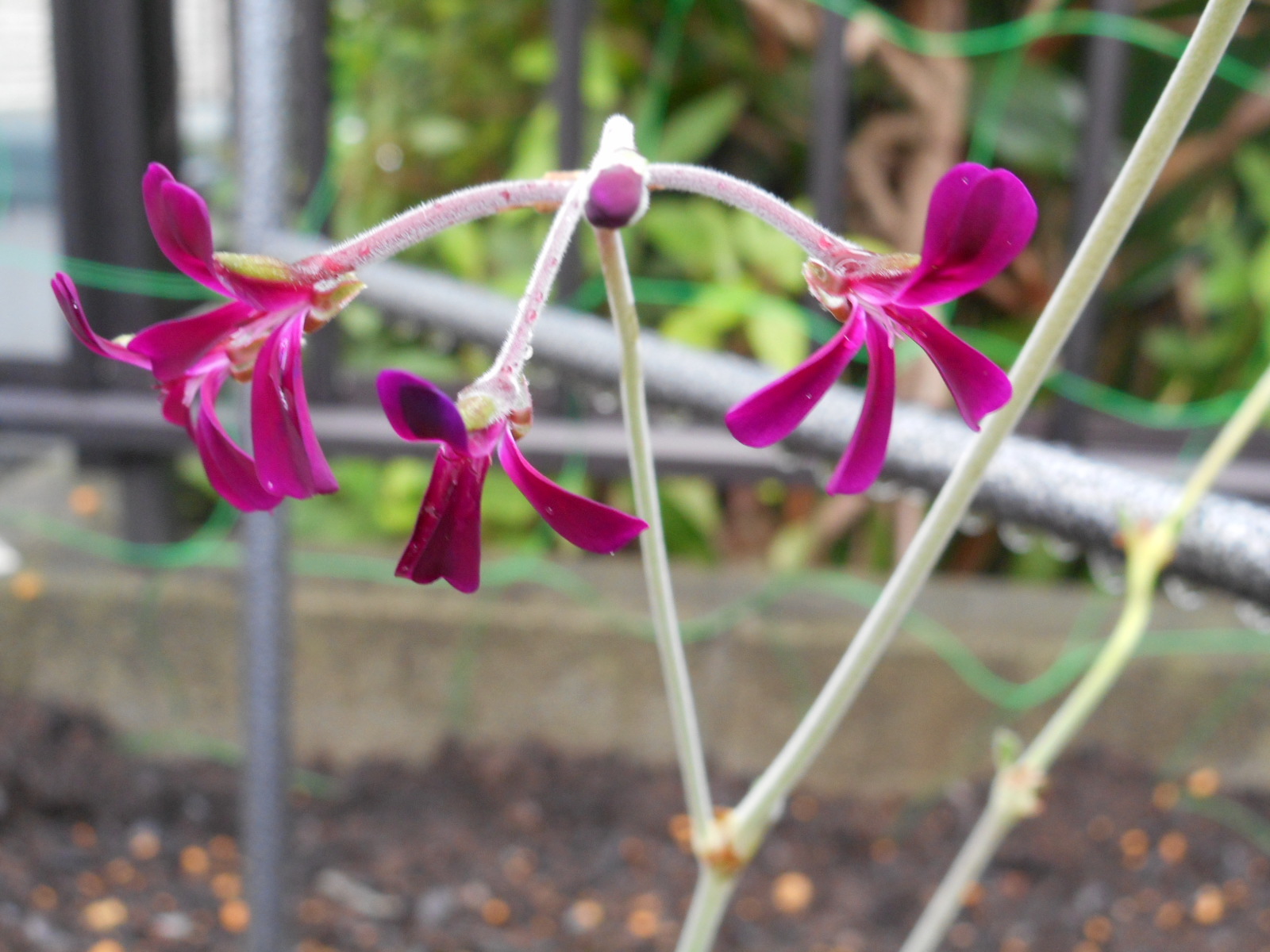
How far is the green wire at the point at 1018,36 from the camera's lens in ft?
4.26

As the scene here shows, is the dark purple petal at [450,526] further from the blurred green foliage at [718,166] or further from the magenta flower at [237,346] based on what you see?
the blurred green foliage at [718,166]

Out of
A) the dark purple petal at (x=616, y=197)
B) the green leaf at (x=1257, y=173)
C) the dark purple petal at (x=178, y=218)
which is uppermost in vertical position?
the green leaf at (x=1257, y=173)

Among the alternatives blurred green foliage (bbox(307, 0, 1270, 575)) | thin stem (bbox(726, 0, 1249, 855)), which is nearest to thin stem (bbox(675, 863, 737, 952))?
thin stem (bbox(726, 0, 1249, 855))

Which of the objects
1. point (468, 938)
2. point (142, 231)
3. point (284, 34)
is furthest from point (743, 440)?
point (142, 231)

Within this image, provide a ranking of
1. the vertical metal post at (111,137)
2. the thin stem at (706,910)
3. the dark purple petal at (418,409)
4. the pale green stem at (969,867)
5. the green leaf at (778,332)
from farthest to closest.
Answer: the green leaf at (778,332)
the vertical metal post at (111,137)
the pale green stem at (969,867)
the thin stem at (706,910)
the dark purple petal at (418,409)

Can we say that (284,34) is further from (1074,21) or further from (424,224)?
(1074,21)

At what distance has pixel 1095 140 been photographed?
3.89 feet

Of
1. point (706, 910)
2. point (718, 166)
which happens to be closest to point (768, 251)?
point (718, 166)

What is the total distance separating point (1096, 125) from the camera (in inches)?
46.6

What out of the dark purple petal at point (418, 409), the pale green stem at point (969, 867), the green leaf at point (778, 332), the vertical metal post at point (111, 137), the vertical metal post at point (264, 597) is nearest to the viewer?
the dark purple petal at point (418, 409)

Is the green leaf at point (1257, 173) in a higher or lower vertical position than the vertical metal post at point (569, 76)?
higher

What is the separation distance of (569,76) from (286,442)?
1.07 meters

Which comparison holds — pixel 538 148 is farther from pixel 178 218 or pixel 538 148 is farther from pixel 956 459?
pixel 178 218

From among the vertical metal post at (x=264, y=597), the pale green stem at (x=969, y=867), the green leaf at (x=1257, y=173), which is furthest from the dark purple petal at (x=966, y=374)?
the green leaf at (x=1257, y=173)
